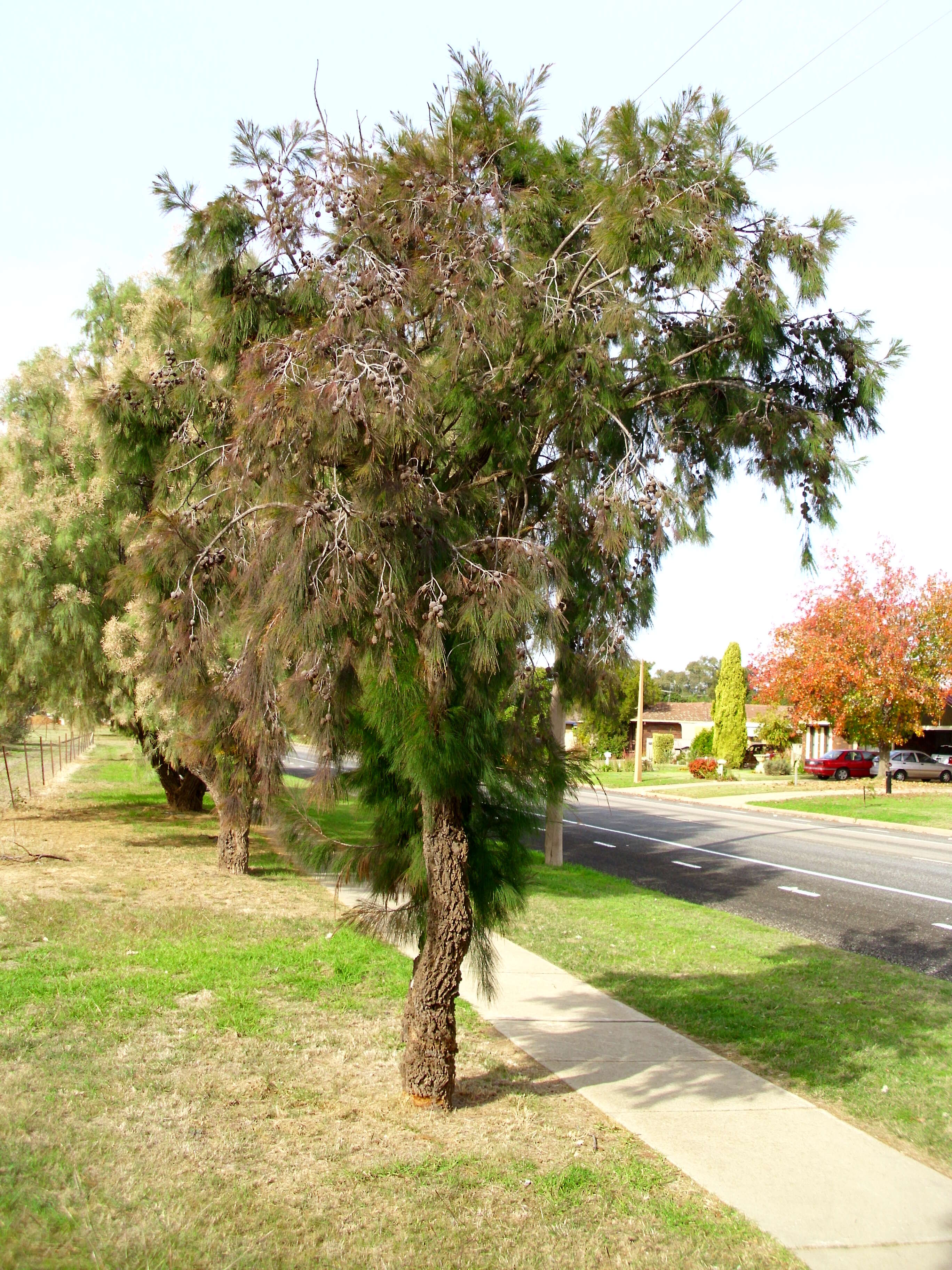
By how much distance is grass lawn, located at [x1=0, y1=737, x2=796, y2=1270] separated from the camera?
3.75m

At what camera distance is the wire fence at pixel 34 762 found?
19969mm

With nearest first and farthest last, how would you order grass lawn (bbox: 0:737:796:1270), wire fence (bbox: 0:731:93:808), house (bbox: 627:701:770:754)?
grass lawn (bbox: 0:737:796:1270)
wire fence (bbox: 0:731:93:808)
house (bbox: 627:701:770:754)

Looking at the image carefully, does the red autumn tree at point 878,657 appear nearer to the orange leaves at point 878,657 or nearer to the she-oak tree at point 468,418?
the orange leaves at point 878,657

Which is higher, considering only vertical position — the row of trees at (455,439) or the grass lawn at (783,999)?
the row of trees at (455,439)

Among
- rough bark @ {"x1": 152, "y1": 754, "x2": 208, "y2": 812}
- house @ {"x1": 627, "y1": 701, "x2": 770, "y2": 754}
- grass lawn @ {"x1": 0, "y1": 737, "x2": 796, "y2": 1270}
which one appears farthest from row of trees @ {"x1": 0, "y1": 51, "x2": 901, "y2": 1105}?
house @ {"x1": 627, "y1": 701, "x2": 770, "y2": 754}

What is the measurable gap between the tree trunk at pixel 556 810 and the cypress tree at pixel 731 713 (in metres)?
36.1

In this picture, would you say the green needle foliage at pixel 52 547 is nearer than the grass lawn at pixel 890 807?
Yes

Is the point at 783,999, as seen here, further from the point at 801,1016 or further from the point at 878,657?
the point at 878,657

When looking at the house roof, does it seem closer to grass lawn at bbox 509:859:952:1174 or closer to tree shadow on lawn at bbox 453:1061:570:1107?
grass lawn at bbox 509:859:952:1174

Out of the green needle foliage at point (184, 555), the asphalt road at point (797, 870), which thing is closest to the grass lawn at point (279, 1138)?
the green needle foliage at point (184, 555)

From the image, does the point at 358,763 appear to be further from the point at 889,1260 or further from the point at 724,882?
the point at 724,882

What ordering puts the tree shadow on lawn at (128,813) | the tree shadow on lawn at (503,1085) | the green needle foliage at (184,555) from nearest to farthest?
the green needle foliage at (184,555) < the tree shadow on lawn at (503,1085) < the tree shadow on lawn at (128,813)

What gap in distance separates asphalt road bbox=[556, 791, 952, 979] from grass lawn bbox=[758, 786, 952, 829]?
1.29 m

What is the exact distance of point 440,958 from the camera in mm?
5211
